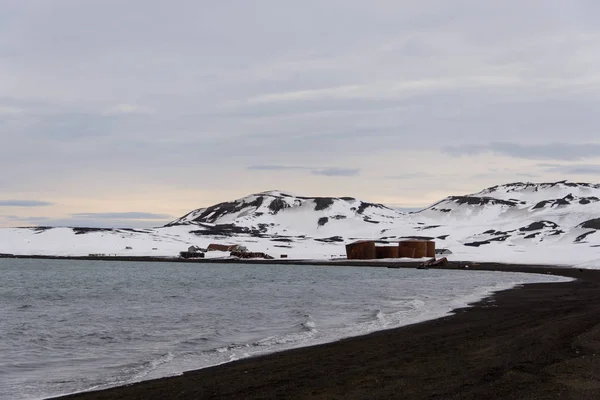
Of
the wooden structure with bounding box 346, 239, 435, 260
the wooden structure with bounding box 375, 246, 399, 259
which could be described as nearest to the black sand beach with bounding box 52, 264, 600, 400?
the wooden structure with bounding box 346, 239, 435, 260

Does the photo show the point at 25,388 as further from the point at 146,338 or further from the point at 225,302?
the point at 225,302

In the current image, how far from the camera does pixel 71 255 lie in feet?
485

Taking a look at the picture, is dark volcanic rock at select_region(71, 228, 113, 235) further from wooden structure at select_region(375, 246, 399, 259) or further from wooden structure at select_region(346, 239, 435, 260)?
wooden structure at select_region(375, 246, 399, 259)

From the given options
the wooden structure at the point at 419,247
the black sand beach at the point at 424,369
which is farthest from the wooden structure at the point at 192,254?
the black sand beach at the point at 424,369

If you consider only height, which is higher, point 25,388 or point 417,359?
point 417,359

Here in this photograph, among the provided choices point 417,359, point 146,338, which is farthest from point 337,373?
point 146,338

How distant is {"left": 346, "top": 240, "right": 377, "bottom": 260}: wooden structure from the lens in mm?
117188

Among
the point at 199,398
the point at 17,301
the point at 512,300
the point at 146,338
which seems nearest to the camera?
the point at 199,398

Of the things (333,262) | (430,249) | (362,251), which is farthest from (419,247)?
(333,262)

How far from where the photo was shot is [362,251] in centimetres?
11756

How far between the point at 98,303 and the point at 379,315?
1842cm

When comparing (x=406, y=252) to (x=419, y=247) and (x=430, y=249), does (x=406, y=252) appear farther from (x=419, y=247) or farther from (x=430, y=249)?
(x=430, y=249)

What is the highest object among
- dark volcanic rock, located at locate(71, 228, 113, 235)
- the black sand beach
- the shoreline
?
dark volcanic rock, located at locate(71, 228, 113, 235)

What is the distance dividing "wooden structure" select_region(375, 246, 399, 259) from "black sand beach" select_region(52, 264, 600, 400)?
319ft
